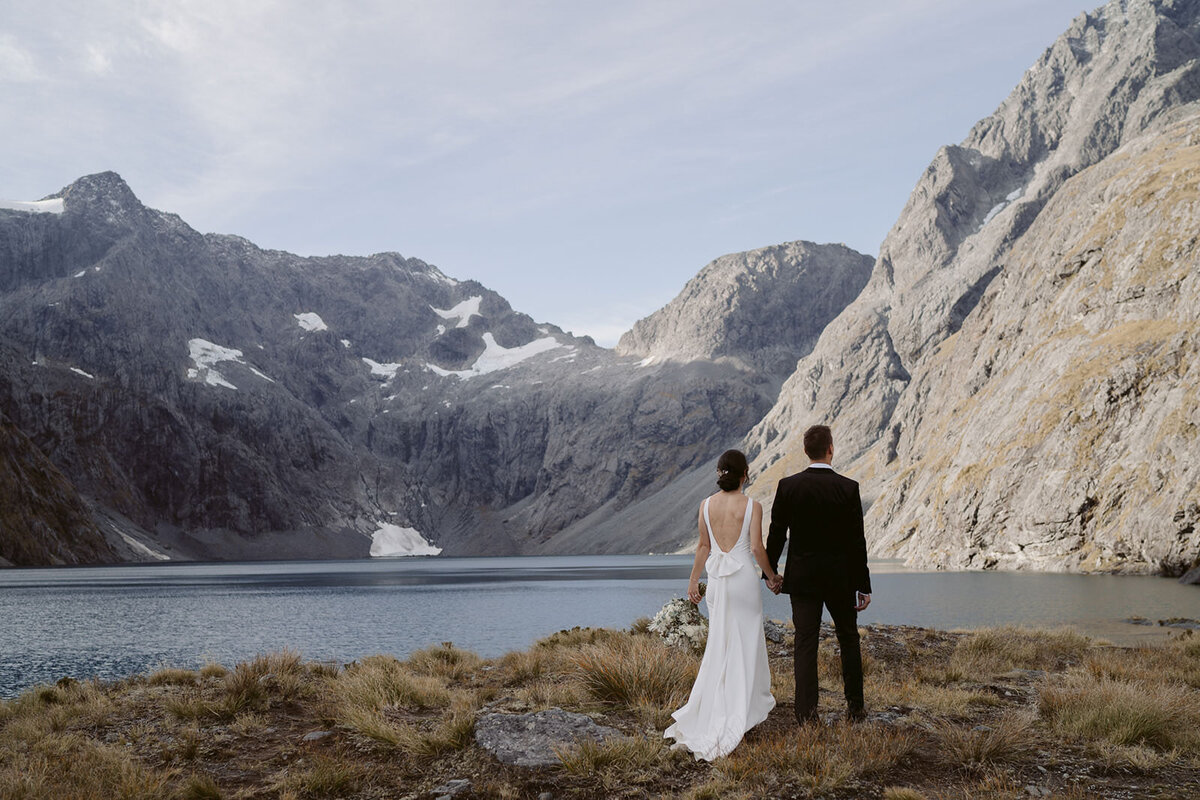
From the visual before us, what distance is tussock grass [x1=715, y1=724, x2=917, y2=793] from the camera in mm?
7613

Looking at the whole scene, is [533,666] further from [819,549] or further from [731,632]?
[819,549]

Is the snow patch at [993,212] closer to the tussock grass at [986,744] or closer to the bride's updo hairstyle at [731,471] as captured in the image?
the tussock grass at [986,744]

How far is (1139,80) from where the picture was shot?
16450cm

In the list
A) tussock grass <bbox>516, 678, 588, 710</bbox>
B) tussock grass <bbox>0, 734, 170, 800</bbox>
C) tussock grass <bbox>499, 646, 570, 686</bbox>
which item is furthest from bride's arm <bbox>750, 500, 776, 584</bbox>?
tussock grass <bbox>0, 734, 170, 800</bbox>

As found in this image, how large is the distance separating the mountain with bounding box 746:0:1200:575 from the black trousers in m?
61.8

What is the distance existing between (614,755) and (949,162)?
8503 inches

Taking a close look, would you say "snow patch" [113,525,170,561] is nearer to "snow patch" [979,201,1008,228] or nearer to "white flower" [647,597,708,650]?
"white flower" [647,597,708,650]

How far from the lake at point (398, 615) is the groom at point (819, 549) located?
2072cm

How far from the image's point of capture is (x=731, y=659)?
8.90m

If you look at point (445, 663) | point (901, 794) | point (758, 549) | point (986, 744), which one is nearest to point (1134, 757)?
point (986, 744)

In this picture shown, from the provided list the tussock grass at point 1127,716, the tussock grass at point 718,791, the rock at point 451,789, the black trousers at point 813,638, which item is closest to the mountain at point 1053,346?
the tussock grass at point 1127,716

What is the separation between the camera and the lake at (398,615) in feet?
108

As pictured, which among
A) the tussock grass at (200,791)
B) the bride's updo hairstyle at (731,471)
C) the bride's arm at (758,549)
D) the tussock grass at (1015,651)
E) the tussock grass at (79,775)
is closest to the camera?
the tussock grass at (79,775)

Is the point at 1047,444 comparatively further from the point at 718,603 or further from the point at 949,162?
the point at 949,162
